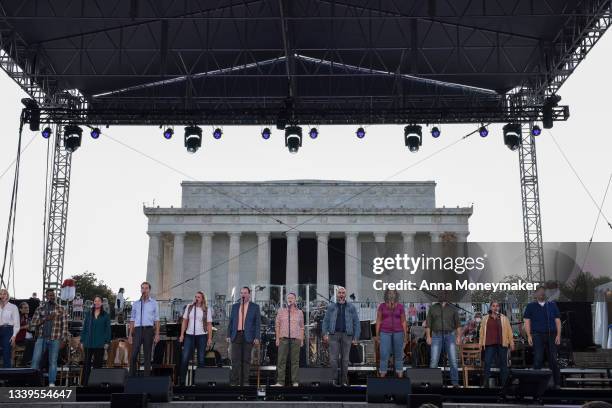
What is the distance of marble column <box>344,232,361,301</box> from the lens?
52678 millimetres

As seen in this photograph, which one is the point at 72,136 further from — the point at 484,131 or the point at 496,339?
the point at 496,339

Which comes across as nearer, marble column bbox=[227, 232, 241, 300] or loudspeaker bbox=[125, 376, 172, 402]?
loudspeaker bbox=[125, 376, 172, 402]

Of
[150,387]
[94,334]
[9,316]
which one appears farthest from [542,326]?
[9,316]

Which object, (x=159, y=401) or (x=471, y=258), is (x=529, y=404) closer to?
(x=159, y=401)

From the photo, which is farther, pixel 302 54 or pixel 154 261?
pixel 154 261

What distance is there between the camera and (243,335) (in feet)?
42.9

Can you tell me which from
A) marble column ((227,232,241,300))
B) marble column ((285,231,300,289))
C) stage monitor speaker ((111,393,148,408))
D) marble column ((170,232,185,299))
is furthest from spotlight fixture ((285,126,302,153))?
marble column ((170,232,185,299))

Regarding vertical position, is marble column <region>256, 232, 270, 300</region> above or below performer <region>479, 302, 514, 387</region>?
above

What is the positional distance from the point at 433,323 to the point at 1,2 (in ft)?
40.9

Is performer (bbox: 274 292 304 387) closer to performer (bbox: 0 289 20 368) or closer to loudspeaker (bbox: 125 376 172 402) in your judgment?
loudspeaker (bbox: 125 376 172 402)

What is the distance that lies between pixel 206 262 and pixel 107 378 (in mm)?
42687

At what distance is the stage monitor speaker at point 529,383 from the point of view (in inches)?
405

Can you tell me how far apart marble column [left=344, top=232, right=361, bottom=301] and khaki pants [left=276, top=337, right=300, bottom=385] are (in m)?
39.3

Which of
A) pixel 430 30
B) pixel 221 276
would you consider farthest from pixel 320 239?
pixel 430 30
